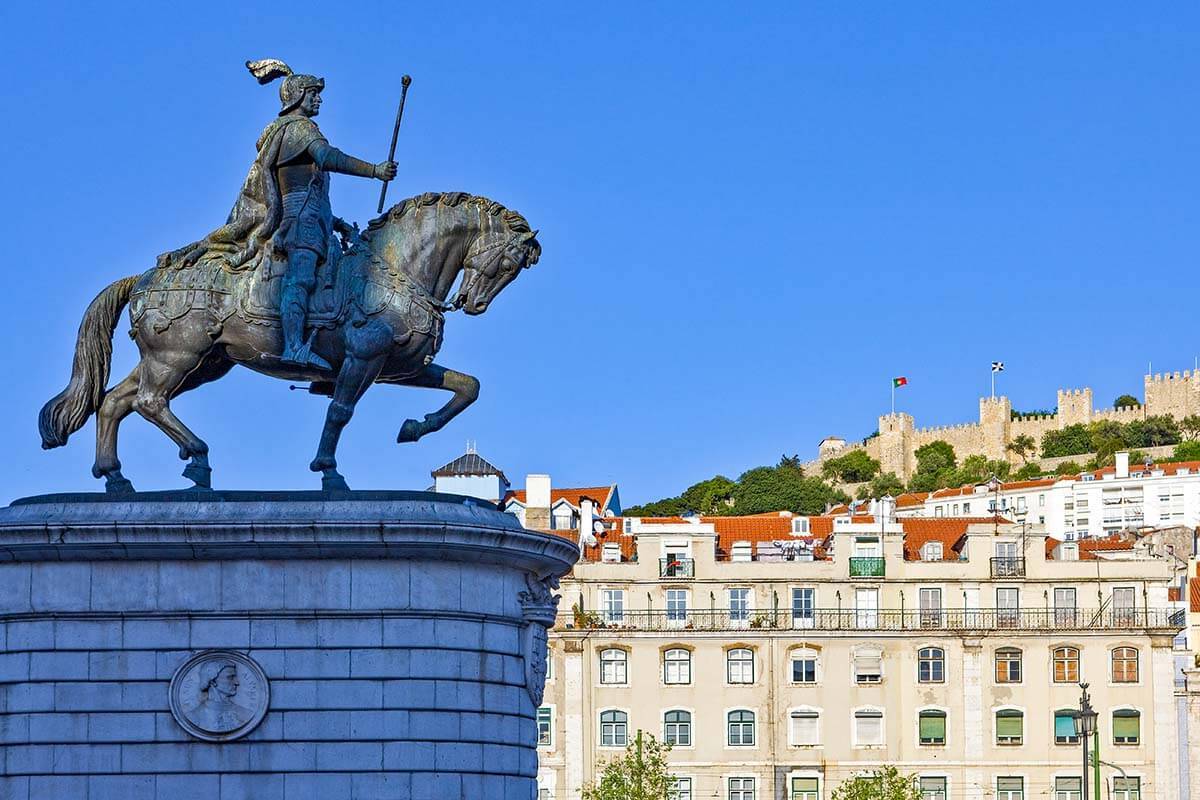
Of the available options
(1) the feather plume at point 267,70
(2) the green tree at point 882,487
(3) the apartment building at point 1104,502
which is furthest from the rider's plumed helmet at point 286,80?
(2) the green tree at point 882,487

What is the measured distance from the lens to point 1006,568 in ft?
211

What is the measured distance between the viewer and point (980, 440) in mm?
178375

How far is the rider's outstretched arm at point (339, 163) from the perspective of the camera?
21266 mm

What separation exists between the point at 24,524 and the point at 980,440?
162m

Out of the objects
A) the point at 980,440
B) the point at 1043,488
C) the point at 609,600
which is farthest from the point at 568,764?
the point at 980,440

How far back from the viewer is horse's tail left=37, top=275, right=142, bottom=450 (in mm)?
21469

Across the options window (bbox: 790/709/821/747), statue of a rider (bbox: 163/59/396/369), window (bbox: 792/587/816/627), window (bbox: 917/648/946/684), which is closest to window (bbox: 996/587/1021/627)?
window (bbox: 917/648/946/684)

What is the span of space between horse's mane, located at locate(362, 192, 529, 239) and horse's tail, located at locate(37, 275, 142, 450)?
7.24 ft

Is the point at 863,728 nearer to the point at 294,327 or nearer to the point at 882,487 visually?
the point at 294,327

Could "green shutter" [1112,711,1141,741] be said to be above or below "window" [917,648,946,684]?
below

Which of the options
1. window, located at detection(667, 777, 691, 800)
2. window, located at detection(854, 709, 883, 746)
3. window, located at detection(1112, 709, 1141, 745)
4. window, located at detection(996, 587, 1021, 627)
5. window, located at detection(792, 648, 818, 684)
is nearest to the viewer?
window, located at detection(667, 777, 691, 800)

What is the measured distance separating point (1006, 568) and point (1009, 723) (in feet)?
13.6

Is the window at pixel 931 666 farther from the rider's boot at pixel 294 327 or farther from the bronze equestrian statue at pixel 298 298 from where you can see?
the rider's boot at pixel 294 327

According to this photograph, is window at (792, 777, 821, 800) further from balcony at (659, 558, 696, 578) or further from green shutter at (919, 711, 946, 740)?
balcony at (659, 558, 696, 578)
